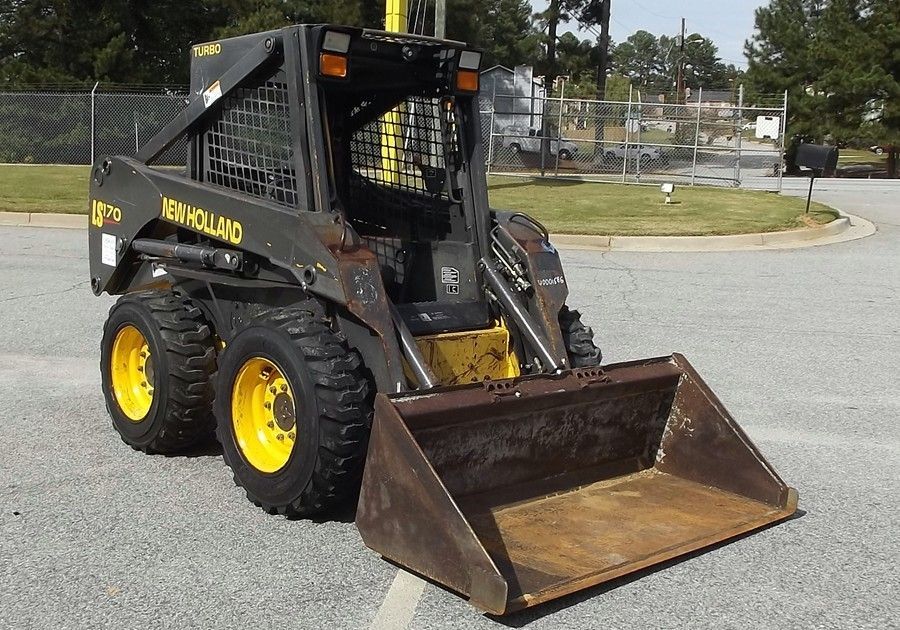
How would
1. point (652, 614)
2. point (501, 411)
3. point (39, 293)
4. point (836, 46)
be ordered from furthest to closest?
point (836, 46), point (39, 293), point (501, 411), point (652, 614)

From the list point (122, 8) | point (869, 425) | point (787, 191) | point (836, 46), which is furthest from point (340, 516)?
point (836, 46)

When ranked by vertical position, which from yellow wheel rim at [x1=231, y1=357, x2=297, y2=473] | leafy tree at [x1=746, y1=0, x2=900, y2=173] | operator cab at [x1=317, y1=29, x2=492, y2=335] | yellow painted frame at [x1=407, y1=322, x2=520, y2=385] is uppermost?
leafy tree at [x1=746, y1=0, x2=900, y2=173]

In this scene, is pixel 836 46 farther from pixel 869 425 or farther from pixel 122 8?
pixel 869 425

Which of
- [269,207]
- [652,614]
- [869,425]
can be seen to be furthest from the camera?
[869,425]

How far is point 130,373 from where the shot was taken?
6043mm

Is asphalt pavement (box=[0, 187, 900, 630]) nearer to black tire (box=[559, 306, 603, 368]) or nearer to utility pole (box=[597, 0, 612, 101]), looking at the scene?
black tire (box=[559, 306, 603, 368])

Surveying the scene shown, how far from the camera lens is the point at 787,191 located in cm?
2747

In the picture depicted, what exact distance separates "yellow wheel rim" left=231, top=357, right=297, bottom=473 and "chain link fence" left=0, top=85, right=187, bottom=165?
2273 cm

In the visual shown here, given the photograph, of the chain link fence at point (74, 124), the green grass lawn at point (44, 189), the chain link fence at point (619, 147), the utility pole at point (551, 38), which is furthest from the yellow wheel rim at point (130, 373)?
the utility pole at point (551, 38)

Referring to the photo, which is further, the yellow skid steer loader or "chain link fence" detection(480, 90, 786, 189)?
"chain link fence" detection(480, 90, 786, 189)

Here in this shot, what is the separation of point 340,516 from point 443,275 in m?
1.55

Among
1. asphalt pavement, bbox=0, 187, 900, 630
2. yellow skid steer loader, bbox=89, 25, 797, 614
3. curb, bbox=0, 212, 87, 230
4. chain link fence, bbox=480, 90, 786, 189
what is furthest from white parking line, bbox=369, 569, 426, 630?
chain link fence, bbox=480, 90, 786, 189

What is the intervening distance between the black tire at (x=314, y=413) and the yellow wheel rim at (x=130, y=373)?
4.31 feet

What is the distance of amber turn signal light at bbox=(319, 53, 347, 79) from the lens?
4988 millimetres
